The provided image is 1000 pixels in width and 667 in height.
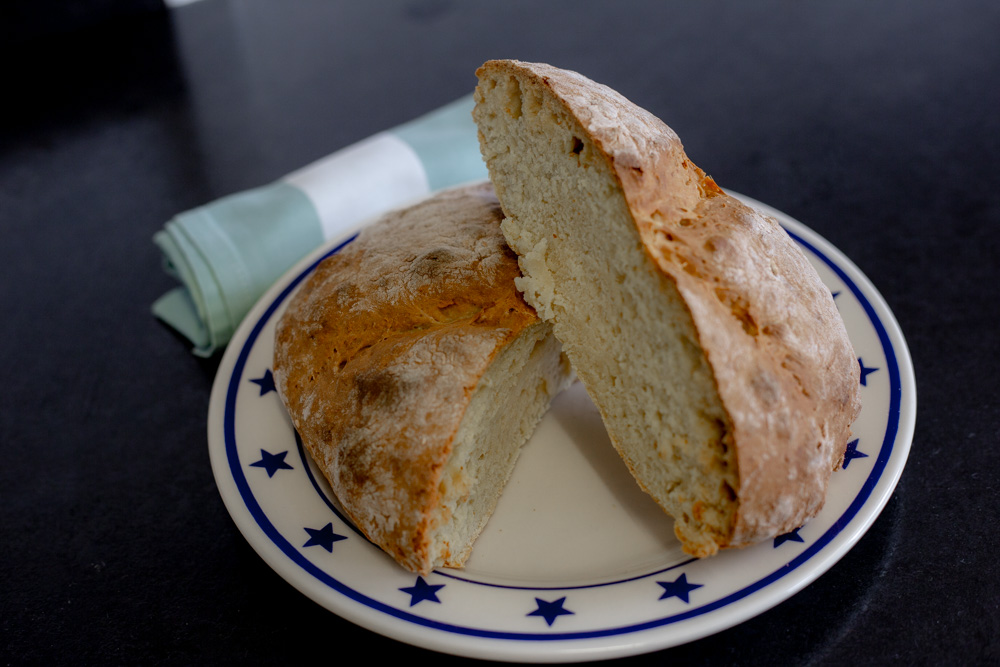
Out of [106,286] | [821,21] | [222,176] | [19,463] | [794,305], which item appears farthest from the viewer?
[821,21]

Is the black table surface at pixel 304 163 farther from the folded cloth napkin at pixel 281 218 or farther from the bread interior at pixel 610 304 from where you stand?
the bread interior at pixel 610 304

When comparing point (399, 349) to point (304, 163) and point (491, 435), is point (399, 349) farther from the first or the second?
point (304, 163)

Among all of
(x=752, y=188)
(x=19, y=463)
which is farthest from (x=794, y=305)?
(x=19, y=463)

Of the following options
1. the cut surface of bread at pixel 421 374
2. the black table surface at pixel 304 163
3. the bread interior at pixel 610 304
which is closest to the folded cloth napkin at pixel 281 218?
the black table surface at pixel 304 163

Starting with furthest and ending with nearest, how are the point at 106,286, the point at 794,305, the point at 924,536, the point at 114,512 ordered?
the point at 106,286, the point at 114,512, the point at 924,536, the point at 794,305

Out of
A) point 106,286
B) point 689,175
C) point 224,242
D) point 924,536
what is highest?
point 689,175

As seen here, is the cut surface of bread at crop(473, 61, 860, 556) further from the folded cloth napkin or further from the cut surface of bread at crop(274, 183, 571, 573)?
A: the folded cloth napkin

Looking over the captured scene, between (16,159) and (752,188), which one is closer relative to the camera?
(752,188)

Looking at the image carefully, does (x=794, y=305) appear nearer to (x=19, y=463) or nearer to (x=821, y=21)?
(x=19, y=463)
